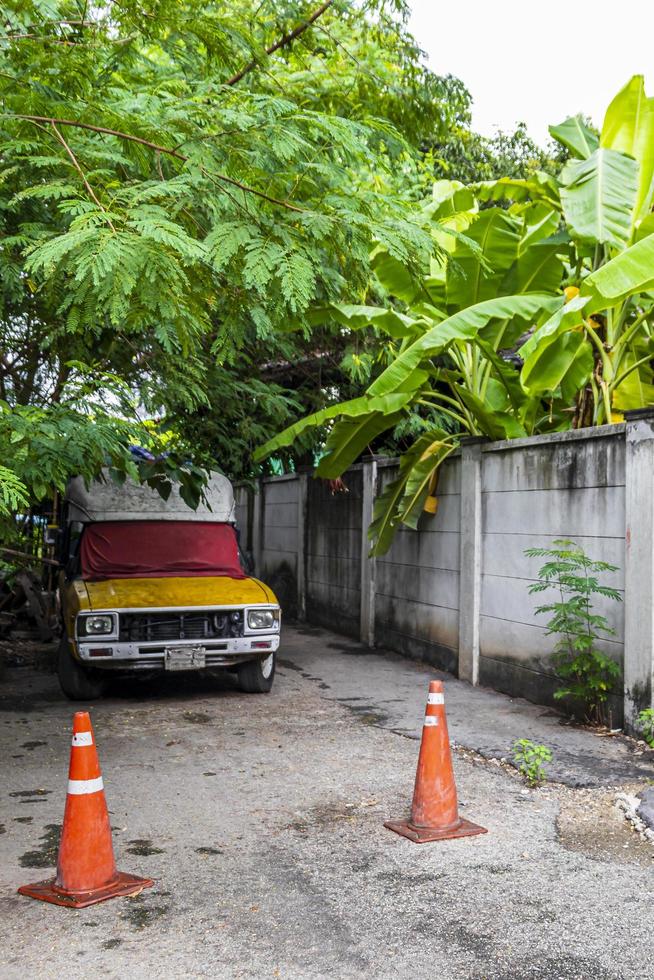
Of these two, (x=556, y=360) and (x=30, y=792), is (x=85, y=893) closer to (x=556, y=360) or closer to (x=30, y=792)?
(x=30, y=792)

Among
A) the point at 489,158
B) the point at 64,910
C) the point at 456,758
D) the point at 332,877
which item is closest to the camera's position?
the point at 64,910

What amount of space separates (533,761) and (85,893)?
10.2 ft

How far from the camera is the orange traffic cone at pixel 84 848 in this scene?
4242mm

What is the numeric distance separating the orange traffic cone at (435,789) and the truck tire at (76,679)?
4.33 meters

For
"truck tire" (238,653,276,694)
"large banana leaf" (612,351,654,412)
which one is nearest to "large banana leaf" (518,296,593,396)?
"large banana leaf" (612,351,654,412)

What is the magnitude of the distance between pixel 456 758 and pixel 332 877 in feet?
7.96

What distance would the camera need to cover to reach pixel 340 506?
13.9 m

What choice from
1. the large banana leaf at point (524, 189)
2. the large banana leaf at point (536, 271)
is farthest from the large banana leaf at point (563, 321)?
the large banana leaf at point (524, 189)

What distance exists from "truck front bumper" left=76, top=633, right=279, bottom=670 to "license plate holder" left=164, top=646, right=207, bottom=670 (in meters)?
0.02

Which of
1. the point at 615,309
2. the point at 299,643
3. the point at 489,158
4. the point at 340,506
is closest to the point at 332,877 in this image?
the point at 615,309

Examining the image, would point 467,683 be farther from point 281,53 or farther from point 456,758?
point 281,53

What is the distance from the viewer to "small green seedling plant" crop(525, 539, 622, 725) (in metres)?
7.30

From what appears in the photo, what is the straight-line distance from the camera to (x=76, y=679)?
28.2 feet

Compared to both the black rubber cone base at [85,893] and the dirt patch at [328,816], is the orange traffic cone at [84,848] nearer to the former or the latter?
the black rubber cone base at [85,893]
